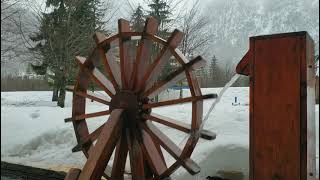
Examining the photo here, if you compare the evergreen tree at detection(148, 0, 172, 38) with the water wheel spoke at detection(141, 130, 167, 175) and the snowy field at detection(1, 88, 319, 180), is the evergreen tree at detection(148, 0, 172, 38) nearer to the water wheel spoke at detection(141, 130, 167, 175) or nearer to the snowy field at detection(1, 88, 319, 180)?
the snowy field at detection(1, 88, 319, 180)

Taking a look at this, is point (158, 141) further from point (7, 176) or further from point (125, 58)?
point (7, 176)

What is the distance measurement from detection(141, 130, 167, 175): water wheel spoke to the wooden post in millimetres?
1260

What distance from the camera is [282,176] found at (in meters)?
3.99

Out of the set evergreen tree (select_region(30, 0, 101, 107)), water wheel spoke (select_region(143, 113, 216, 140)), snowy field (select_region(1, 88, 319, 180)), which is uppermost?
evergreen tree (select_region(30, 0, 101, 107))

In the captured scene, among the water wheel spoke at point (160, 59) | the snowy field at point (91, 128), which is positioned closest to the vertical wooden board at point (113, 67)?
the water wheel spoke at point (160, 59)

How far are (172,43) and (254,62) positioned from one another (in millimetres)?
1265

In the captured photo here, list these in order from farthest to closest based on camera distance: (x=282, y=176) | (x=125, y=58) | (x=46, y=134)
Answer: (x=46, y=134) → (x=125, y=58) → (x=282, y=176)

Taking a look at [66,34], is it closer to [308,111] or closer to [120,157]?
[120,157]

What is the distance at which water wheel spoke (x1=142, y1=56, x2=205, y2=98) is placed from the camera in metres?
4.86

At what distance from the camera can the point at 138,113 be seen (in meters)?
5.04

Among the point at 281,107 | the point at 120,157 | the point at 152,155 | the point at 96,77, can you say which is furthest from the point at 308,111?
the point at 96,77

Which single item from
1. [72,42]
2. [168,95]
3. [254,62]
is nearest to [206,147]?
[254,62]

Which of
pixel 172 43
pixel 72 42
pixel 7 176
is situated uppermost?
pixel 72 42

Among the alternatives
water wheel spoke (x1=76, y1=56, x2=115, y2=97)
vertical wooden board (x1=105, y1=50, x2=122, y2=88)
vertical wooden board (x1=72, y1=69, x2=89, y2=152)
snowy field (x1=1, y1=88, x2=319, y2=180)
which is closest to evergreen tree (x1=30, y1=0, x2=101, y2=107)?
snowy field (x1=1, y1=88, x2=319, y2=180)
